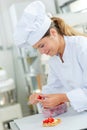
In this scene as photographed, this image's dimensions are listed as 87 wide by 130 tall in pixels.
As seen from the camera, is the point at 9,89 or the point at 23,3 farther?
the point at 23,3

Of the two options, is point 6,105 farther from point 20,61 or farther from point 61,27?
point 61,27

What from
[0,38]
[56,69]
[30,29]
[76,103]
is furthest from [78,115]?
[0,38]

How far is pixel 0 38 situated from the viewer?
3020 millimetres

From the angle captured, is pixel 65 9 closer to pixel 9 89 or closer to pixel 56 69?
pixel 9 89

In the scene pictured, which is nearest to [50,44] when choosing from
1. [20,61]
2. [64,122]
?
[64,122]

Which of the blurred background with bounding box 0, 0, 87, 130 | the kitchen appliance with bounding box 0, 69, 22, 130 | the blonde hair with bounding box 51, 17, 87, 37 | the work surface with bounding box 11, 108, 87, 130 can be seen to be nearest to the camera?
the work surface with bounding box 11, 108, 87, 130

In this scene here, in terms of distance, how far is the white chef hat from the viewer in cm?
108

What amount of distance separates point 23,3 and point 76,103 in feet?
6.21

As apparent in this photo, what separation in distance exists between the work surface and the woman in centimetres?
5

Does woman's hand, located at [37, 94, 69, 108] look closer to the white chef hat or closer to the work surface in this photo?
the work surface

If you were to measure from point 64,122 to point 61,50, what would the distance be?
→ 0.37 m

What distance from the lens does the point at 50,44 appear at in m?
1.15

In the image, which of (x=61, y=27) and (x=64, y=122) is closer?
(x=64, y=122)

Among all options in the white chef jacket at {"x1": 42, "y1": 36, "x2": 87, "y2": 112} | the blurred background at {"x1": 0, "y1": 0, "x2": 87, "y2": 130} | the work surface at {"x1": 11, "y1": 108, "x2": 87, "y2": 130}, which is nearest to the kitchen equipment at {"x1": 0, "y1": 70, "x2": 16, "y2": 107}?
the blurred background at {"x1": 0, "y1": 0, "x2": 87, "y2": 130}
